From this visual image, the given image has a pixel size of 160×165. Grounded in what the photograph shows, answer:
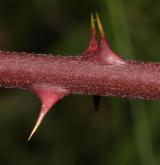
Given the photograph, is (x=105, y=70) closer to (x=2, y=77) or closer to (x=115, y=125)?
(x=2, y=77)

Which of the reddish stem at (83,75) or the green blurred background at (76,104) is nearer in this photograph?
the reddish stem at (83,75)

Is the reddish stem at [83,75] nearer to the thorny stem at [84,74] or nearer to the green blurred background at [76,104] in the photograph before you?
the thorny stem at [84,74]

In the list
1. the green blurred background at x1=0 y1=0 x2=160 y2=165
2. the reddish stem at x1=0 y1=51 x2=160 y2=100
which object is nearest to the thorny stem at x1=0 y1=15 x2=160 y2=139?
the reddish stem at x1=0 y1=51 x2=160 y2=100

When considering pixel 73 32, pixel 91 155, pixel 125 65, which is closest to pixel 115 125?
pixel 91 155

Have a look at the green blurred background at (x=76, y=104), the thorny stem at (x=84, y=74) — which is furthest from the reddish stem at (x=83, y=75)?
the green blurred background at (x=76, y=104)

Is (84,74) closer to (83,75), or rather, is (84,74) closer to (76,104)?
(83,75)

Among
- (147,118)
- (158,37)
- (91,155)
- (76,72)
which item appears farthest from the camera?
(91,155)

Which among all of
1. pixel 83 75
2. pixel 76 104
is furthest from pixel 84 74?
pixel 76 104

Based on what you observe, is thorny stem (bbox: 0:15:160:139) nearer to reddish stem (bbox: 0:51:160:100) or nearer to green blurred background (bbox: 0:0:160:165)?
reddish stem (bbox: 0:51:160:100)
